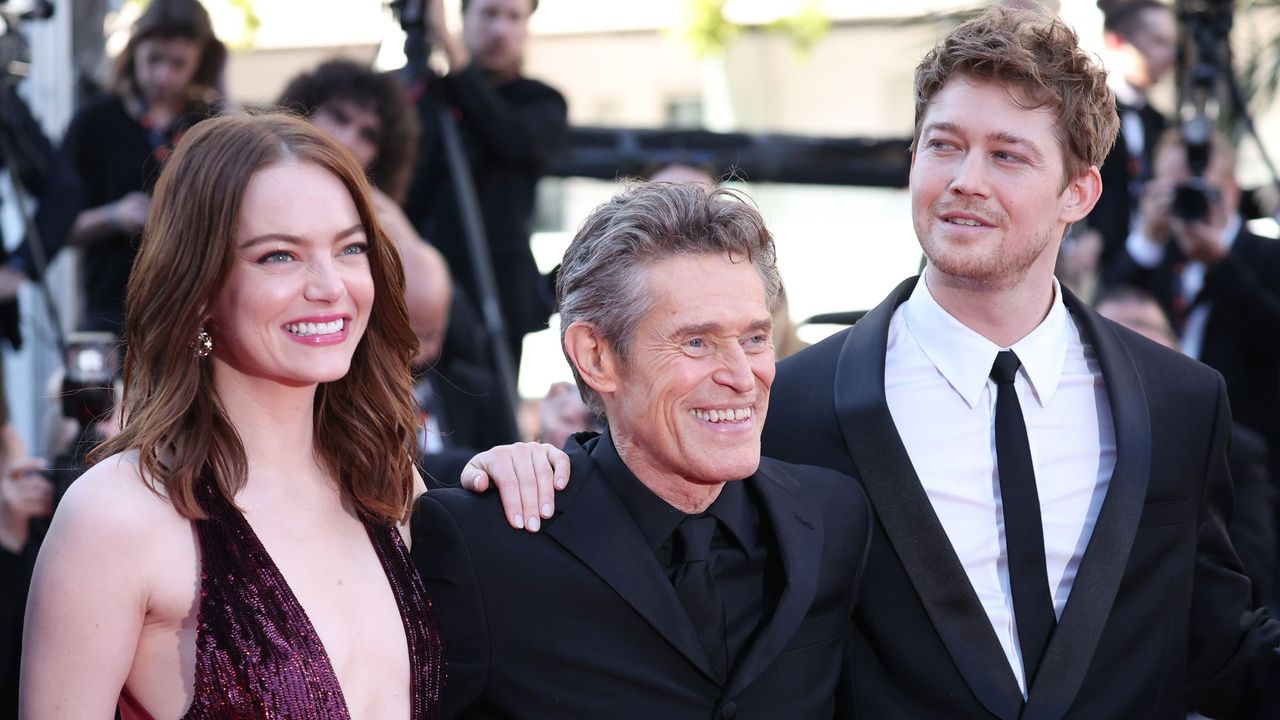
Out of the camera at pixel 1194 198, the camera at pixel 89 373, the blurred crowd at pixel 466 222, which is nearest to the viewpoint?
the camera at pixel 89 373

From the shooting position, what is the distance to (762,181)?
23.0ft

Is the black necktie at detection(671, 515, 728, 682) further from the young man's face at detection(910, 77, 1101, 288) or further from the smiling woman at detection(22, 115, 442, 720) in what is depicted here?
the young man's face at detection(910, 77, 1101, 288)

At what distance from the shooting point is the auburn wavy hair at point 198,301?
2318 mm

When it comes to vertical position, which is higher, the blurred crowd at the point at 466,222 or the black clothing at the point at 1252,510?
the blurred crowd at the point at 466,222

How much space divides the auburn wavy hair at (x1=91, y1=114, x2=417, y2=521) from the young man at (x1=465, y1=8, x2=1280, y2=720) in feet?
1.32

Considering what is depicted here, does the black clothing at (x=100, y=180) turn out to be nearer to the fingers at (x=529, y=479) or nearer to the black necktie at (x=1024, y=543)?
the fingers at (x=529, y=479)

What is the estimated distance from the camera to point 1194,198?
5.29 metres

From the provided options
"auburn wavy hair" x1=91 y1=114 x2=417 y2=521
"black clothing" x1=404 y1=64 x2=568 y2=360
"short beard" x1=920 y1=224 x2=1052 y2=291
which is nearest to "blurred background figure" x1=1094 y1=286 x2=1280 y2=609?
"short beard" x1=920 y1=224 x2=1052 y2=291

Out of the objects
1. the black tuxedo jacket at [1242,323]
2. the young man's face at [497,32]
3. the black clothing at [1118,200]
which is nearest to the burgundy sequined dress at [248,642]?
the young man's face at [497,32]

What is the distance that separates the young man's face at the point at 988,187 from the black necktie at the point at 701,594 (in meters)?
0.74

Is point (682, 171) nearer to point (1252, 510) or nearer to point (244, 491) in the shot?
point (1252, 510)

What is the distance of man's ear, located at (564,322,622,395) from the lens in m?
2.58

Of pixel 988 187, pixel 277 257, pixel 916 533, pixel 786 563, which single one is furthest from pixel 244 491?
pixel 988 187

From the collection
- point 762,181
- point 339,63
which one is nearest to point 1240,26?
point 762,181
